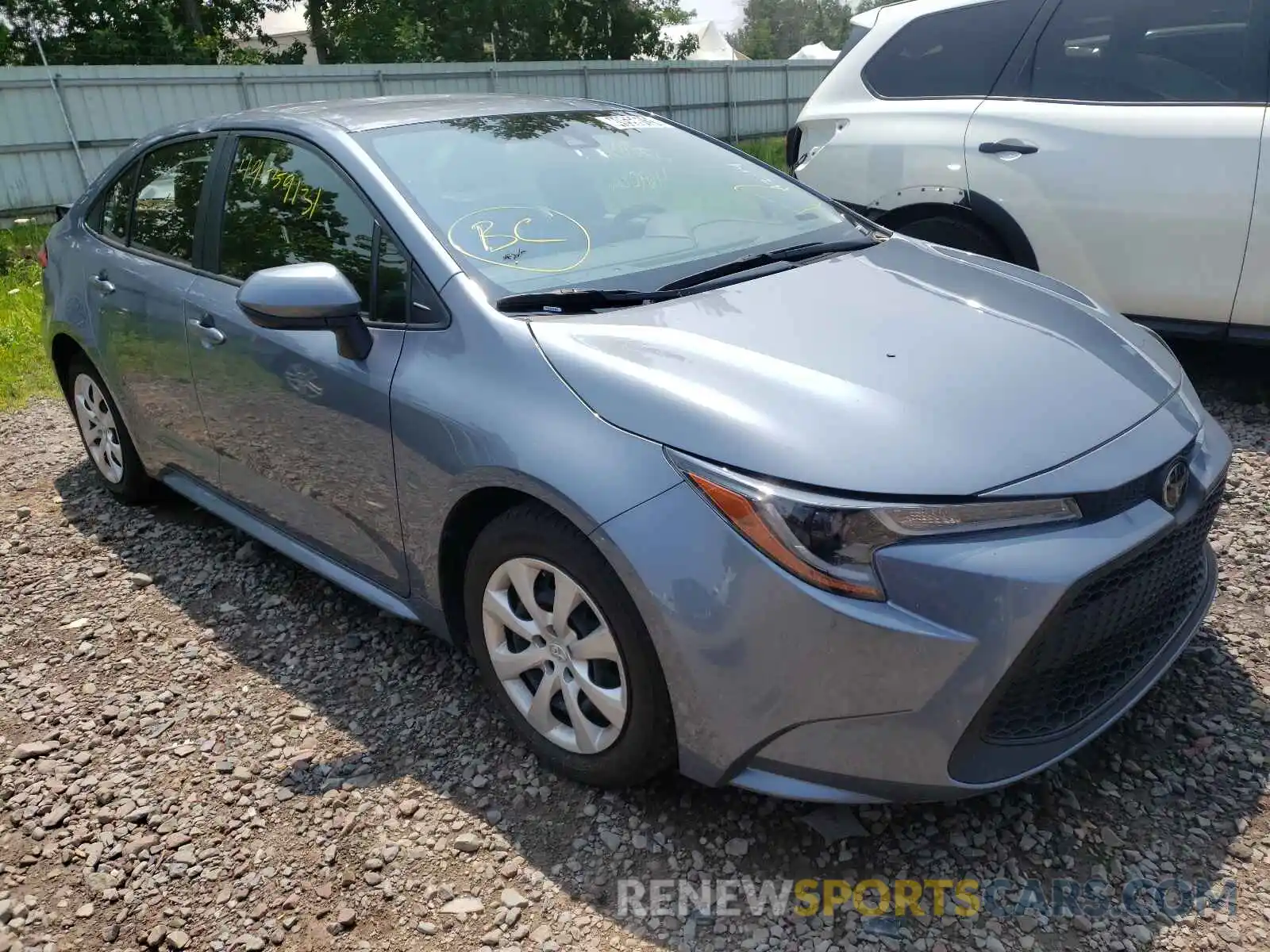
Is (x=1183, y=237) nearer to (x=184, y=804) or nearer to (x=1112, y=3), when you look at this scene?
(x=1112, y=3)

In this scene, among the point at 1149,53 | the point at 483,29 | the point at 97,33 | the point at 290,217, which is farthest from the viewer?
the point at 483,29

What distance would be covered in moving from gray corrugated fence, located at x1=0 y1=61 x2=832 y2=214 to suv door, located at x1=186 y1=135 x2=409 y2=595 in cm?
774

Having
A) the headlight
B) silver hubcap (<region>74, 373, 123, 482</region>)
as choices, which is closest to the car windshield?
the headlight

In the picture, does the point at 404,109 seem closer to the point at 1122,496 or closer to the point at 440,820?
the point at 440,820

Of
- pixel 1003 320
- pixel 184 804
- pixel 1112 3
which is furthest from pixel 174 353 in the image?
pixel 1112 3

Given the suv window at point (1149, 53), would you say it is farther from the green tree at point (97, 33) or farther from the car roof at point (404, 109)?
the green tree at point (97, 33)

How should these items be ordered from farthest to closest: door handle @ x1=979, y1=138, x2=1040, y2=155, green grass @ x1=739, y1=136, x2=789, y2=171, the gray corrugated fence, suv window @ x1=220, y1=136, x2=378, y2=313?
green grass @ x1=739, y1=136, x2=789, y2=171
the gray corrugated fence
door handle @ x1=979, y1=138, x2=1040, y2=155
suv window @ x1=220, y1=136, x2=378, y2=313

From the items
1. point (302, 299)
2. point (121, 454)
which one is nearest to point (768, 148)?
point (121, 454)

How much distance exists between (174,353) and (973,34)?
3.80 metres

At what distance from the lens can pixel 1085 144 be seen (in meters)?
4.30

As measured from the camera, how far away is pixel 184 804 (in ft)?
8.33

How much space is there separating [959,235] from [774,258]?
220 centimetres

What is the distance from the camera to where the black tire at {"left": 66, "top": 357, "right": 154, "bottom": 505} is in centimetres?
409

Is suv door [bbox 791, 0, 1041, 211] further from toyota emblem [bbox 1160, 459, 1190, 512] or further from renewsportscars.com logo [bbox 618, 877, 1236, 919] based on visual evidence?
renewsportscars.com logo [bbox 618, 877, 1236, 919]
